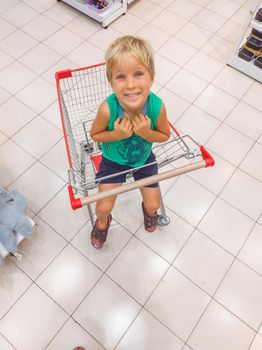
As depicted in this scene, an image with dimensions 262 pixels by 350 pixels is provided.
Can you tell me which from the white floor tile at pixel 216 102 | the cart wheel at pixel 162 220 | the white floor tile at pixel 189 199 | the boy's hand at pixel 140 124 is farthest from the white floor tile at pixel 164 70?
the boy's hand at pixel 140 124

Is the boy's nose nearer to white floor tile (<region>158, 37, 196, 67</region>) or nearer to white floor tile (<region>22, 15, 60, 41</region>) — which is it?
white floor tile (<region>158, 37, 196, 67</region>)

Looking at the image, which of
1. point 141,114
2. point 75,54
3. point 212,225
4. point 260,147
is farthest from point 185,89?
point 141,114

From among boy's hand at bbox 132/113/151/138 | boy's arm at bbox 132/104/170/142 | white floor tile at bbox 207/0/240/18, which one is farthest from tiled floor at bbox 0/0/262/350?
boy's hand at bbox 132/113/151/138

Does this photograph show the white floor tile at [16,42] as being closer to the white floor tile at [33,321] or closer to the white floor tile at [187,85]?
the white floor tile at [187,85]

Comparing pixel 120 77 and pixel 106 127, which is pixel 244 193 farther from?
pixel 120 77

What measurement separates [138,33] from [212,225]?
2335 mm

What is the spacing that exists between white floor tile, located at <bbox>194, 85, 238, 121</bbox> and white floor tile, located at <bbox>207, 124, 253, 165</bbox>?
Answer: 0.56 ft

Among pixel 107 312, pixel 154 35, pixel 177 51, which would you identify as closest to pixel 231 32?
pixel 177 51

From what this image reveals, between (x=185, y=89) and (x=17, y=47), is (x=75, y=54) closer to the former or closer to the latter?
(x=17, y=47)

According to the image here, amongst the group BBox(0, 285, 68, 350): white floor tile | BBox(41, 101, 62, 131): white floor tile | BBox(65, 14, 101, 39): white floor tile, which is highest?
BBox(65, 14, 101, 39): white floor tile

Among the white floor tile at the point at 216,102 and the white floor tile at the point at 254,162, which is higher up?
the white floor tile at the point at 216,102

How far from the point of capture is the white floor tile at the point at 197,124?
2.84 meters

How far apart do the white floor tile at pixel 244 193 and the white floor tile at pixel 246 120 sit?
469 millimetres

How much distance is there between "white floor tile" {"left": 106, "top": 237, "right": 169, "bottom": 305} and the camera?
84.3 inches
